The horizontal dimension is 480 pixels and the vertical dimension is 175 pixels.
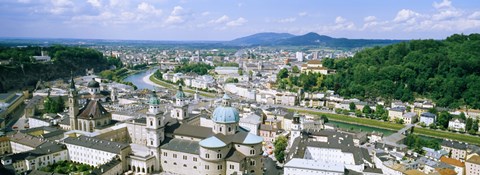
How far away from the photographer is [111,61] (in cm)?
9625

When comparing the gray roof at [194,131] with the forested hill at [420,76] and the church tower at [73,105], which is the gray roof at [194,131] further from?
the forested hill at [420,76]

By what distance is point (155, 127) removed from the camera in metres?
23.3

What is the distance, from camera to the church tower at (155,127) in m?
23.3

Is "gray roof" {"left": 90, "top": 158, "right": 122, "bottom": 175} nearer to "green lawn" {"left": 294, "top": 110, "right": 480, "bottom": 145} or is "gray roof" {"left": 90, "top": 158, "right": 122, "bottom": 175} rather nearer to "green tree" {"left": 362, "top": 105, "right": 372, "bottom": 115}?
"green lawn" {"left": 294, "top": 110, "right": 480, "bottom": 145}

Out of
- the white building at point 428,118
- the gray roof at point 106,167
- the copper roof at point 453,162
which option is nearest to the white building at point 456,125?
the white building at point 428,118

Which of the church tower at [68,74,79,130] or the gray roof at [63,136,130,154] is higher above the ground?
the church tower at [68,74,79,130]

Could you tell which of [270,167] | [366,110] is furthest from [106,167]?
[366,110]

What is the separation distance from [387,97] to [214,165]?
127ft

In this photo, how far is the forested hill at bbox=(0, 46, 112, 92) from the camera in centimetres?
5603


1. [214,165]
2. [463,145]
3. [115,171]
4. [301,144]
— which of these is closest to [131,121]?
[115,171]

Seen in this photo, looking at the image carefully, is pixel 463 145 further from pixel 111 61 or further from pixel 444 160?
pixel 111 61

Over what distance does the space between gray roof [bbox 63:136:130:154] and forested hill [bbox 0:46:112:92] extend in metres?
36.1

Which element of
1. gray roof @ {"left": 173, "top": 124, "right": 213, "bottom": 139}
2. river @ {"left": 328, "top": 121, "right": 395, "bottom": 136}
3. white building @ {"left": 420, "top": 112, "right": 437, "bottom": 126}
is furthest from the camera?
white building @ {"left": 420, "top": 112, "right": 437, "bottom": 126}

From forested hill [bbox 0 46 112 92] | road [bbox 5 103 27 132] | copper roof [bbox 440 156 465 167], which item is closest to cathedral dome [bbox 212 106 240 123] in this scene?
copper roof [bbox 440 156 465 167]
